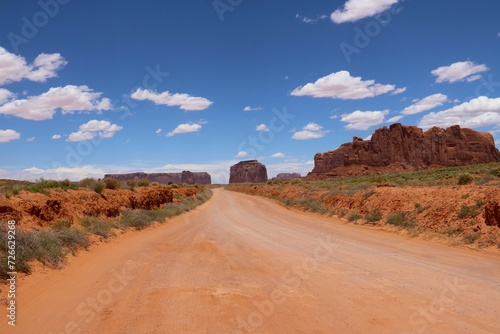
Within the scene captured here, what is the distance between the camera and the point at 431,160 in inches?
5404

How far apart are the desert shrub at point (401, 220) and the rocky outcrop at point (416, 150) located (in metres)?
118

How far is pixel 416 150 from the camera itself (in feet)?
456

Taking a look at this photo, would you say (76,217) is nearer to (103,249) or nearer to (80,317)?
(103,249)

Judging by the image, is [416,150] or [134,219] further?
[416,150]

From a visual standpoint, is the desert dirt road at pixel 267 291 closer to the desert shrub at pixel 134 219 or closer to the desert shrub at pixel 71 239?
the desert shrub at pixel 71 239

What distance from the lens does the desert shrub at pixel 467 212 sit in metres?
14.0

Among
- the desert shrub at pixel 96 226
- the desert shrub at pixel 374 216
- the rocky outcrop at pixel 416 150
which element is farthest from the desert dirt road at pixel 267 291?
the rocky outcrop at pixel 416 150

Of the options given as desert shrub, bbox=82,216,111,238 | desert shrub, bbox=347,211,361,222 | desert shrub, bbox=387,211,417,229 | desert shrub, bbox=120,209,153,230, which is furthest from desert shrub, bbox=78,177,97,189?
desert shrub, bbox=387,211,417,229

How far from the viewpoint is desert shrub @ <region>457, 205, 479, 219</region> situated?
14.0 metres

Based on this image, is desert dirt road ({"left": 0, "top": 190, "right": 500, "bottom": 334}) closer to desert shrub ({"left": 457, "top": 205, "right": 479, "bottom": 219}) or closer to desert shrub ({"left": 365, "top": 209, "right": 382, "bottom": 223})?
desert shrub ({"left": 457, "top": 205, "right": 479, "bottom": 219})

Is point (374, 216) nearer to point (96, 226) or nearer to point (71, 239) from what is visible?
point (96, 226)

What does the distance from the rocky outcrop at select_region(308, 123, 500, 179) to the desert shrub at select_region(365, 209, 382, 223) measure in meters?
116

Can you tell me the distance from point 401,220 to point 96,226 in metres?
12.9

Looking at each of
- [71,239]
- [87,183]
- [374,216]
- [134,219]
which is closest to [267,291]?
[71,239]
